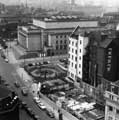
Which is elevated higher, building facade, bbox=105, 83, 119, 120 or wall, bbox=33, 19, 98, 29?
wall, bbox=33, 19, 98, 29

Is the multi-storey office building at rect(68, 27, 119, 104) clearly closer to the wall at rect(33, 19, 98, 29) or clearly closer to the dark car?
the dark car

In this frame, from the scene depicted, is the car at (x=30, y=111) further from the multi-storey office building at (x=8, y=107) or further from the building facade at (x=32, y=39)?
the building facade at (x=32, y=39)

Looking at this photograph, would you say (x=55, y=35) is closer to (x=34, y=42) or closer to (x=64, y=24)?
(x=64, y=24)

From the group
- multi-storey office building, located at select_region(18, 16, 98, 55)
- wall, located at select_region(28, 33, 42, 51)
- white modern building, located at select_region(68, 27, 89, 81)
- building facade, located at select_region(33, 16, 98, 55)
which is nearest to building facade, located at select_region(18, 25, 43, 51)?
wall, located at select_region(28, 33, 42, 51)

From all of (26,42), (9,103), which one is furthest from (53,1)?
(9,103)

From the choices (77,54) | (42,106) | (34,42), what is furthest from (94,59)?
(34,42)
